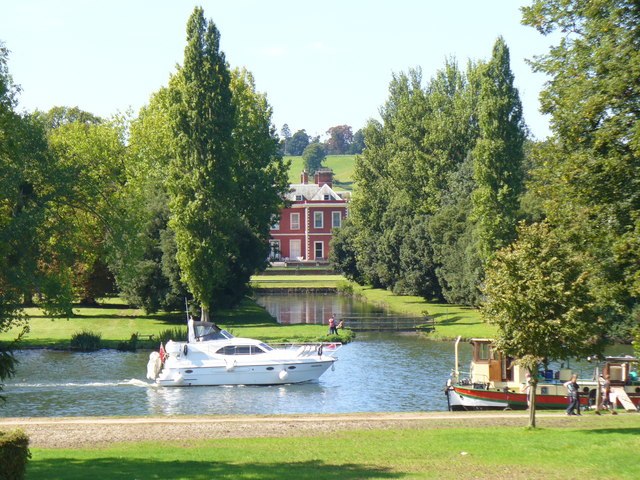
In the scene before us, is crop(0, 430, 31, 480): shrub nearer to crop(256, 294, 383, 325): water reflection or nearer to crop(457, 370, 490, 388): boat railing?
crop(457, 370, 490, 388): boat railing

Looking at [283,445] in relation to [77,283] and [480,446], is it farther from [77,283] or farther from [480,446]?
[77,283]

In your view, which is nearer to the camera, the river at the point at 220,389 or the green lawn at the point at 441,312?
the river at the point at 220,389

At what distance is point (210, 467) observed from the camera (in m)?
20.1

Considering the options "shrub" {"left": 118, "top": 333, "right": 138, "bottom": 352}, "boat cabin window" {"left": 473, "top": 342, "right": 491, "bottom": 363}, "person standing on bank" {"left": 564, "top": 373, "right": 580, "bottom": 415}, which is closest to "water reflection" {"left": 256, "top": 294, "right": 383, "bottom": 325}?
"shrub" {"left": 118, "top": 333, "right": 138, "bottom": 352}

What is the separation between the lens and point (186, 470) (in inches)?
770

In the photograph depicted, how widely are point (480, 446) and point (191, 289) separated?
132ft

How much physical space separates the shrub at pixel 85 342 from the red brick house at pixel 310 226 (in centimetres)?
8222

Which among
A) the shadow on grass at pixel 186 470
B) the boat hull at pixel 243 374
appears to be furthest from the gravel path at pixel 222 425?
the boat hull at pixel 243 374

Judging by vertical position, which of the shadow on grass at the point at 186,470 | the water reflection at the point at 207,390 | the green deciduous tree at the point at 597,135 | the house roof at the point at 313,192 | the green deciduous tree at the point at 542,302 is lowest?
the water reflection at the point at 207,390

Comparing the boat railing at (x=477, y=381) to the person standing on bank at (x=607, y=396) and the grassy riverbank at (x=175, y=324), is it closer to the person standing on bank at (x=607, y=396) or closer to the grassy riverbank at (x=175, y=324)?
the person standing on bank at (x=607, y=396)

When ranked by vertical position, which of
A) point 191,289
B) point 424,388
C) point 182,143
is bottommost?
A: point 424,388

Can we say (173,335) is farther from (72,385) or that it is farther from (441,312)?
(441,312)

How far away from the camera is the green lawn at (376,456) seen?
1944cm

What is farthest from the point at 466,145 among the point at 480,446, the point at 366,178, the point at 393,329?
the point at 480,446
